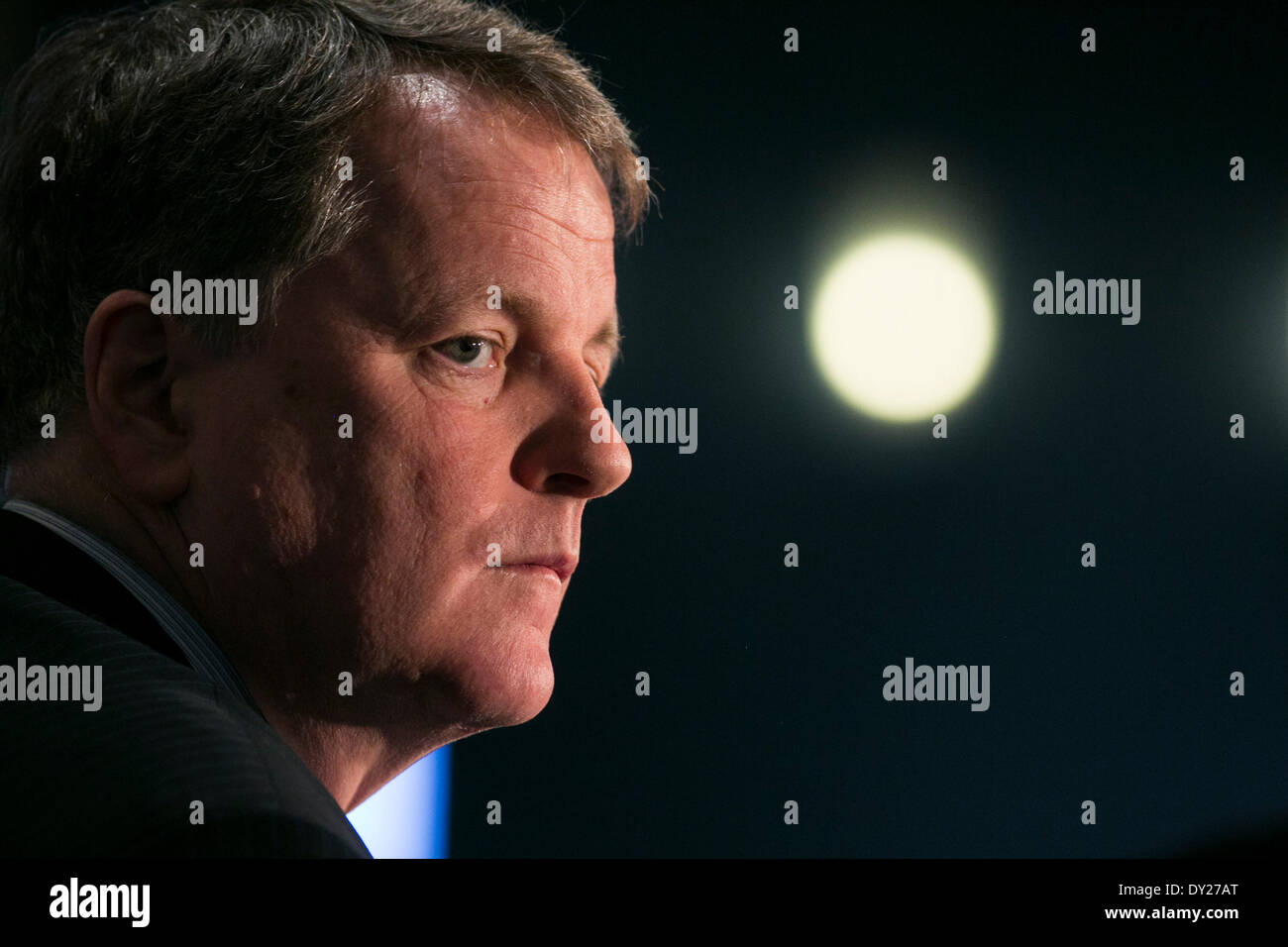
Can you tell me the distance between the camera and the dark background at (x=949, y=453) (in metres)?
1.08

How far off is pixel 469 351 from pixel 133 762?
44 centimetres

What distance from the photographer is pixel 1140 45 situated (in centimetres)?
114

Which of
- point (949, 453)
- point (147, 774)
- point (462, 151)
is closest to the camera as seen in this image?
point (147, 774)

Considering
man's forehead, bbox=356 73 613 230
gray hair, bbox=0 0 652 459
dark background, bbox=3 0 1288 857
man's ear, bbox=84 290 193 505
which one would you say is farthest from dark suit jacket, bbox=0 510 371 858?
dark background, bbox=3 0 1288 857

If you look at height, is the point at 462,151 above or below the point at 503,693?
above

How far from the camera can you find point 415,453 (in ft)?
2.90

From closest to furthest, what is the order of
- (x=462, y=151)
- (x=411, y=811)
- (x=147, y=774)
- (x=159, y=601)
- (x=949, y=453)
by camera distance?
1. (x=147, y=774)
2. (x=159, y=601)
3. (x=462, y=151)
4. (x=949, y=453)
5. (x=411, y=811)

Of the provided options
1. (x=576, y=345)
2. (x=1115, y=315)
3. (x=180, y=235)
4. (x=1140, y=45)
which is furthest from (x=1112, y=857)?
(x=180, y=235)

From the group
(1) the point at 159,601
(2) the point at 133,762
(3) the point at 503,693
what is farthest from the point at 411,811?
(2) the point at 133,762

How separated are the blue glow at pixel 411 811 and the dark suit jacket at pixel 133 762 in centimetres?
59

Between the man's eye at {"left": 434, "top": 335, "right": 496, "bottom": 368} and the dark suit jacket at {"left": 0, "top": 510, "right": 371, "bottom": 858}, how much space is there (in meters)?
0.32

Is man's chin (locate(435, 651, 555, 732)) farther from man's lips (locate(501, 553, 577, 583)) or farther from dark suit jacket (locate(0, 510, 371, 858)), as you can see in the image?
dark suit jacket (locate(0, 510, 371, 858))

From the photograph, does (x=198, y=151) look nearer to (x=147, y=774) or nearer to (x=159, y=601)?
(x=159, y=601)

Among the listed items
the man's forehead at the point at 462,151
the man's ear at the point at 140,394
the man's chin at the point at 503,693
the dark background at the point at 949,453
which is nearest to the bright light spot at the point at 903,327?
the dark background at the point at 949,453
